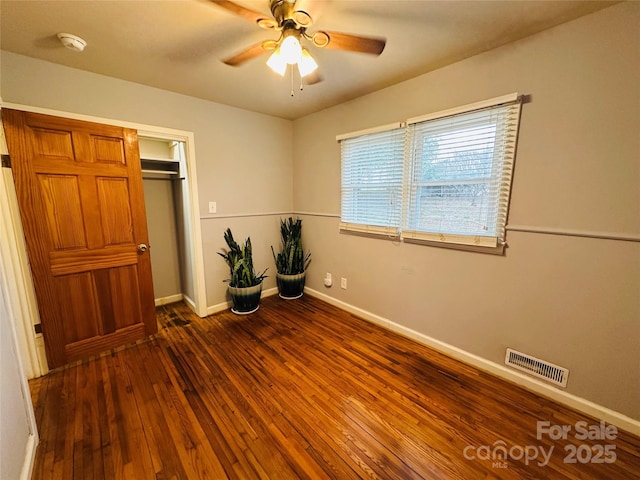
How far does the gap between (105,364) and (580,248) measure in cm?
355

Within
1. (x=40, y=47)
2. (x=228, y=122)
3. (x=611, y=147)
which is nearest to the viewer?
(x=611, y=147)

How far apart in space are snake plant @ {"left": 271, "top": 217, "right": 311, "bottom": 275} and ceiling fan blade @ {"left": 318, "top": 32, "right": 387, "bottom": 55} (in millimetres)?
2322

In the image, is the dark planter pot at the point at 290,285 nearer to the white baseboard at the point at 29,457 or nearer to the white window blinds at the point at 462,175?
the white window blinds at the point at 462,175

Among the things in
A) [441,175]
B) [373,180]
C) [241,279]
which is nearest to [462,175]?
Answer: [441,175]

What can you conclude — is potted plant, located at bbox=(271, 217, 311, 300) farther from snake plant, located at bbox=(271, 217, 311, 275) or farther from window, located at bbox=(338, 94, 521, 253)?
window, located at bbox=(338, 94, 521, 253)

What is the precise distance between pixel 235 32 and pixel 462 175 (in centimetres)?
186

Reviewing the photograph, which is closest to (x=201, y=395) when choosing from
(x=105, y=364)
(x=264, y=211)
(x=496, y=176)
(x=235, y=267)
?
(x=105, y=364)

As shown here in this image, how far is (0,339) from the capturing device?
1.20 meters

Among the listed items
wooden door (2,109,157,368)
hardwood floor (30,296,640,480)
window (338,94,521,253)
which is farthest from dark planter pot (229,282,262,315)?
window (338,94,521,253)

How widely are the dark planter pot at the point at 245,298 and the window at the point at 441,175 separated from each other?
4.63ft

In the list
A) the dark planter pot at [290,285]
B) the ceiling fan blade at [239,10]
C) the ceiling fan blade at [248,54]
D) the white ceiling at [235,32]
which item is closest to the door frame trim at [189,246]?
the white ceiling at [235,32]

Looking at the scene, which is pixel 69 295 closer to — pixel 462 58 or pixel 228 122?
pixel 228 122

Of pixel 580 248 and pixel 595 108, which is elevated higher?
pixel 595 108

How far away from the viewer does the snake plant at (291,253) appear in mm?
3418
